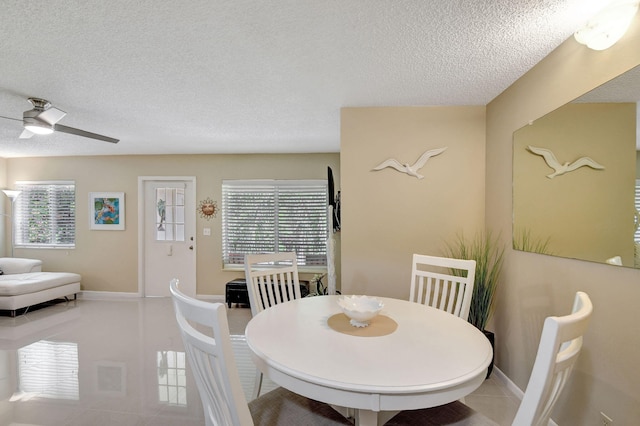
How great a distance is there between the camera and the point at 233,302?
435cm

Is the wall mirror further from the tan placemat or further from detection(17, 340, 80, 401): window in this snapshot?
detection(17, 340, 80, 401): window

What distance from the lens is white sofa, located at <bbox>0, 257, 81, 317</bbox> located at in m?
3.87

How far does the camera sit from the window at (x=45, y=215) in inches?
199

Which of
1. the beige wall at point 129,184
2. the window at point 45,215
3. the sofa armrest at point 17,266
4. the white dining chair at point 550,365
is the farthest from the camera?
the window at point 45,215

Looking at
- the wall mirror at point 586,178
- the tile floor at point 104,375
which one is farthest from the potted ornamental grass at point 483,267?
the tile floor at point 104,375

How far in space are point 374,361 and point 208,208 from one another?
428 centimetres

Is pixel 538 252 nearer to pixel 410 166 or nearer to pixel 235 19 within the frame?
pixel 410 166

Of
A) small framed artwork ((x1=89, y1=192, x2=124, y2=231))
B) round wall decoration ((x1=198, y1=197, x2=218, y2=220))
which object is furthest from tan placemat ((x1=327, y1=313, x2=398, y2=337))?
small framed artwork ((x1=89, y1=192, x2=124, y2=231))

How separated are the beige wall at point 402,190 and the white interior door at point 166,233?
322 cm

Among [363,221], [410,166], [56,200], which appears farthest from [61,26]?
[56,200]

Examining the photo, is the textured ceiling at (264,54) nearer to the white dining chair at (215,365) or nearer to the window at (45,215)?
the white dining chair at (215,365)

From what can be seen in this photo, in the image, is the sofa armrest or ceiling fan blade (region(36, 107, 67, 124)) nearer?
ceiling fan blade (region(36, 107, 67, 124))

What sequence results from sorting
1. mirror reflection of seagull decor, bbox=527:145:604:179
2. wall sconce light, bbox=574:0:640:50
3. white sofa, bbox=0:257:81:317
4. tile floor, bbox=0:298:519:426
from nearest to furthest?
wall sconce light, bbox=574:0:640:50, mirror reflection of seagull decor, bbox=527:145:604:179, tile floor, bbox=0:298:519:426, white sofa, bbox=0:257:81:317

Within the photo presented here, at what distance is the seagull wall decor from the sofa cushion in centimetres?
493
